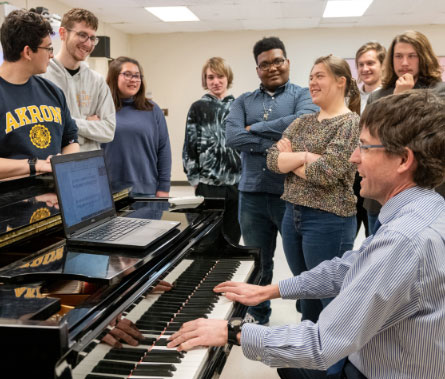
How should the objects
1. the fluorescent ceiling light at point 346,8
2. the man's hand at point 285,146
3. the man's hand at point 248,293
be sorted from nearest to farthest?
the man's hand at point 248,293 < the man's hand at point 285,146 < the fluorescent ceiling light at point 346,8

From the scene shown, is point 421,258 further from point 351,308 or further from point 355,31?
point 355,31

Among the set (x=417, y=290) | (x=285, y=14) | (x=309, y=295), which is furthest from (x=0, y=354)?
(x=285, y=14)

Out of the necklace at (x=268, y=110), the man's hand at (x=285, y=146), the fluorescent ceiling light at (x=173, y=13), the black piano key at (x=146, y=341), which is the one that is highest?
the fluorescent ceiling light at (x=173, y=13)

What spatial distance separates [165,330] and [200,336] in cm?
14

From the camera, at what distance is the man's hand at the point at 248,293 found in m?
1.48

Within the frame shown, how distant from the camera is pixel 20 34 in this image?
2221 millimetres

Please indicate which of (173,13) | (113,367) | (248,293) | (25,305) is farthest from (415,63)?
(173,13)

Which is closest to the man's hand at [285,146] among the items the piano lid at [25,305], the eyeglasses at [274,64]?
→ the eyeglasses at [274,64]

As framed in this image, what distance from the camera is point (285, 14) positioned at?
25.1 ft

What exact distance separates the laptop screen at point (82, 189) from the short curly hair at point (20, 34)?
3.43ft

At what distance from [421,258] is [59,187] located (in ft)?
3.05

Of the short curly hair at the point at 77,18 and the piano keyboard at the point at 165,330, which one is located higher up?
the short curly hair at the point at 77,18

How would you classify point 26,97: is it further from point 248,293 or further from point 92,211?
point 248,293

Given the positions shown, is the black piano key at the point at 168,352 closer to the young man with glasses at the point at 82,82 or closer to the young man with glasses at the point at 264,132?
the young man with glasses at the point at 264,132
